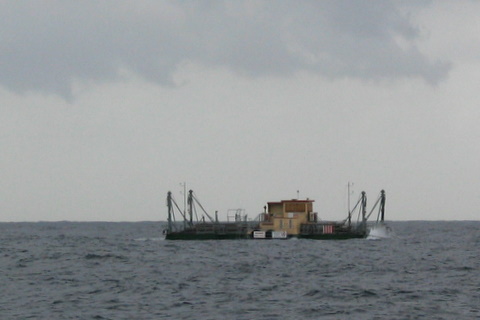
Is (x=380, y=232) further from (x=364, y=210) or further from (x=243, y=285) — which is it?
(x=243, y=285)

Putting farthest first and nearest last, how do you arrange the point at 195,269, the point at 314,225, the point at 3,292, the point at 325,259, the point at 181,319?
the point at 314,225 → the point at 325,259 → the point at 195,269 → the point at 3,292 → the point at 181,319

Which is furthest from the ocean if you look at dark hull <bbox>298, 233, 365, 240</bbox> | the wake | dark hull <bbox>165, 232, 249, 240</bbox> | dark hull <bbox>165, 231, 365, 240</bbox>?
the wake

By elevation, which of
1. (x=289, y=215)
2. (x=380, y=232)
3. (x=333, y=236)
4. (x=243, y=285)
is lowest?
(x=243, y=285)

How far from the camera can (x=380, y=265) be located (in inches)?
2377

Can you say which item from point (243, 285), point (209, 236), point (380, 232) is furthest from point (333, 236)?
point (243, 285)

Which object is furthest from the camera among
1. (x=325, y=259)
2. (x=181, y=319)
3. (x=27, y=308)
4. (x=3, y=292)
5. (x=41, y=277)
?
(x=325, y=259)

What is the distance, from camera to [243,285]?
46906mm

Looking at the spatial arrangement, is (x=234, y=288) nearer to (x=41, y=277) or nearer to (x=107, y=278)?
(x=107, y=278)

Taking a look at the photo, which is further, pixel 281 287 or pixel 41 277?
pixel 41 277

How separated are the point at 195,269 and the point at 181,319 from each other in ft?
78.0

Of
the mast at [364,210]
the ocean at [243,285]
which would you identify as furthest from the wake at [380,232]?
the ocean at [243,285]

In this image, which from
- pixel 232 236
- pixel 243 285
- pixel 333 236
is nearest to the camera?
pixel 243 285

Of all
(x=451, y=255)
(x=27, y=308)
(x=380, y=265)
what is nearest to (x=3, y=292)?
(x=27, y=308)

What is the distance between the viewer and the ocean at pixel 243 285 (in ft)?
120
